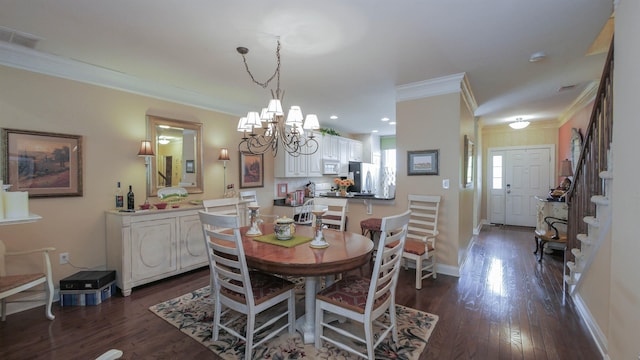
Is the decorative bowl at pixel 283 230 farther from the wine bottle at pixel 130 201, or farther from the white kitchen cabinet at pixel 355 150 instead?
the white kitchen cabinet at pixel 355 150

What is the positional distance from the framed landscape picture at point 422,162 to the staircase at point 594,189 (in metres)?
1.43

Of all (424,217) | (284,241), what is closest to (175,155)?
(284,241)

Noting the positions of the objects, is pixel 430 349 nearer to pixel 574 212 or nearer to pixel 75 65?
pixel 574 212

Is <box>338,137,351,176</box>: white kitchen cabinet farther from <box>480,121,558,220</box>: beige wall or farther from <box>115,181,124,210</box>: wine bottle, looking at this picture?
<box>115,181,124,210</box>: wine bottle

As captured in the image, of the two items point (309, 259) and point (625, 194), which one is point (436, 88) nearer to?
point (625, 194)

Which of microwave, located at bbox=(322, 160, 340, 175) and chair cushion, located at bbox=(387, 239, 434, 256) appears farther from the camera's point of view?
microwave, located at bbox=(322, 160, 340, 175)

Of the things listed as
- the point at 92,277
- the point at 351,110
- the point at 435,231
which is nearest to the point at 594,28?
the point at 435,231

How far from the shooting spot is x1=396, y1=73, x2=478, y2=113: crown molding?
3.47m

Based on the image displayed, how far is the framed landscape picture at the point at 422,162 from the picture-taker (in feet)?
12.3

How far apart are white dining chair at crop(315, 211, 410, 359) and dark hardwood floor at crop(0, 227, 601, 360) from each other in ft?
1.66

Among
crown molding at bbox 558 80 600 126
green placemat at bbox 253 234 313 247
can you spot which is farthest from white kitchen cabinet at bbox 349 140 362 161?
green placemat at bbox 253 234 313 247

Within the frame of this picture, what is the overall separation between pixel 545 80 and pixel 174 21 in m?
4.38

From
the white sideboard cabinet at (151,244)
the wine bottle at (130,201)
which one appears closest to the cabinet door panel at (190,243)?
the white sideboard cabinet at (151,244)

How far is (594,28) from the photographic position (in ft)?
7.68
